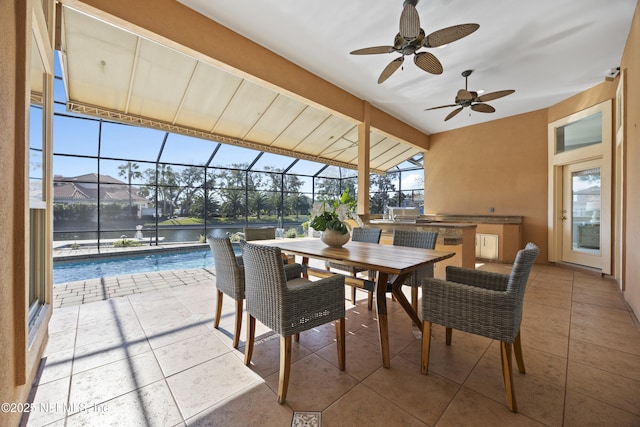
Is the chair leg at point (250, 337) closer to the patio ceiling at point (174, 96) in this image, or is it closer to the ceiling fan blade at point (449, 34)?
the ceiling fan blade at point (449, 34)

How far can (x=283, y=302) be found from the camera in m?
1.50

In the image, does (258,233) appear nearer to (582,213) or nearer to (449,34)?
(449,34)

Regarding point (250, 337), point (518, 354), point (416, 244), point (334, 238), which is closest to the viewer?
point (518, 354)

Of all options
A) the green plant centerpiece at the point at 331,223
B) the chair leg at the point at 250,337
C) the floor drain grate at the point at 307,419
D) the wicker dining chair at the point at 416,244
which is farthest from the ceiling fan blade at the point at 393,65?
the floor drain grate at the point at 307,419

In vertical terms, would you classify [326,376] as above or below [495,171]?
below

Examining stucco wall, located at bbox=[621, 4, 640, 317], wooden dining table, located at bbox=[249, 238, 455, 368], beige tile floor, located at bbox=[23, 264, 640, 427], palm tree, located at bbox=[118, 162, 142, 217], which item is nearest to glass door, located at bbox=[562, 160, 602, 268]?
stucco wall, located at bbox=[621, 4, 640, 317]

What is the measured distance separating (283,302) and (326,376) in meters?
0.62

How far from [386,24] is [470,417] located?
360 centimetres

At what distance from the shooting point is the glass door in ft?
14.7

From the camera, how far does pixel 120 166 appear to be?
23.2 feet

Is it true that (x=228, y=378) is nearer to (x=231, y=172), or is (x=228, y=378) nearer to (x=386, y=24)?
(x=386, y=24)

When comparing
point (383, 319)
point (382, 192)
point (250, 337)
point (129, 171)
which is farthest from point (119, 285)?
point (382, 192)

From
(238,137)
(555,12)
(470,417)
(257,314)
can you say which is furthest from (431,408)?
(238,137)

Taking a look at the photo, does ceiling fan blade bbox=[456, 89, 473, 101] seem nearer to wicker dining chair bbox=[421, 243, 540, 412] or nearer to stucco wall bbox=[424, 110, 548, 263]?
stucco wall bbox=[424, 110, 548, 263]
